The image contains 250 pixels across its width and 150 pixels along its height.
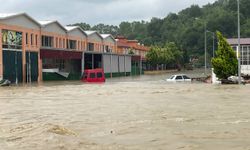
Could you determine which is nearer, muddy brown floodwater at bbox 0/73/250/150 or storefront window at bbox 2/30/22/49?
muddy brown floodwater at bbox 0/73/250/150

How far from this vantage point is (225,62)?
46.3 metres

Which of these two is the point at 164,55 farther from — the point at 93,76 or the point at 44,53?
the point at 93,76

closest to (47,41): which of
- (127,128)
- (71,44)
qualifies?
(71,44)

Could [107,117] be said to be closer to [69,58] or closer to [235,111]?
[235,111]

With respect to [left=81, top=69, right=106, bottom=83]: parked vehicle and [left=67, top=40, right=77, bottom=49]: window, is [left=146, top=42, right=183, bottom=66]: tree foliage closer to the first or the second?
[left=67, top=40, right=77, bottom=49]: window

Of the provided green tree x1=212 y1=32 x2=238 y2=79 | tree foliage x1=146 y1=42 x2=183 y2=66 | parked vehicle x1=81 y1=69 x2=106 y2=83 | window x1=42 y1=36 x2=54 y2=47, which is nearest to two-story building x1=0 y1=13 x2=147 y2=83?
window x1=42 y1=36 x2=54 y2=47

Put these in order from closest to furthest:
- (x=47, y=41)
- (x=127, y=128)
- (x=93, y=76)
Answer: (x=127, y=128)
(x=93, y=76)
(x=47, y=41)

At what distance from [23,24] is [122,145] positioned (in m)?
55.9

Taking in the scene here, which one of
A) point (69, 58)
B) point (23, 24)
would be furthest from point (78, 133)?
point (69, 58)

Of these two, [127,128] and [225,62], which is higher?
[225,62]

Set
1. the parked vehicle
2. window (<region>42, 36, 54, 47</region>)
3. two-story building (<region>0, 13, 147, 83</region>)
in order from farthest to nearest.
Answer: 1. window (<region>42, 36, 54, 47</region>)
2. two-story building (<region>0, 13, 147, 83</region>)
3. the parked vehicle

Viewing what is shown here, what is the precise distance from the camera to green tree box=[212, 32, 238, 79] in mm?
46281

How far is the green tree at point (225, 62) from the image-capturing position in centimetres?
4628

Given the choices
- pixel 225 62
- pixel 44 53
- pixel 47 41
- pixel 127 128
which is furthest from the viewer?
pixel 47 41
